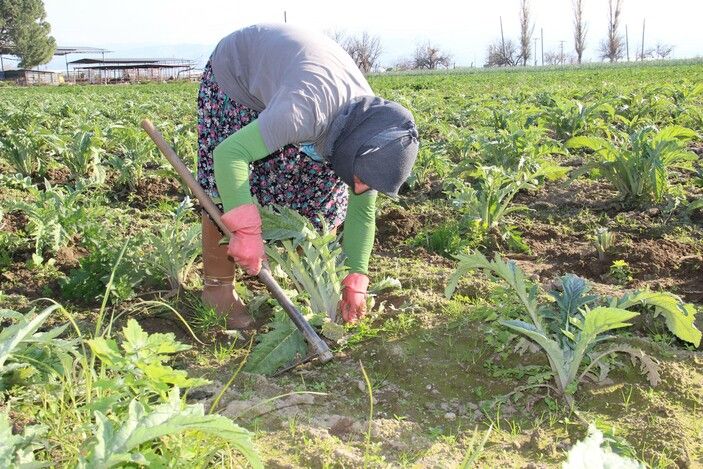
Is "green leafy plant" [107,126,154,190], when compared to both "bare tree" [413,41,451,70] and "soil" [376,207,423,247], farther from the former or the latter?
"bare tree" [413,41,451,70]

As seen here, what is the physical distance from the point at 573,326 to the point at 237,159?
1380 millimetres

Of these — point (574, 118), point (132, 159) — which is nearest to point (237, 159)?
point (132, 159)

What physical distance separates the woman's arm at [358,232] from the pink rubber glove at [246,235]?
0.51 metres

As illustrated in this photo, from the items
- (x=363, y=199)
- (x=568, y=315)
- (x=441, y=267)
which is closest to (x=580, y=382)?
(x=568, y=315)

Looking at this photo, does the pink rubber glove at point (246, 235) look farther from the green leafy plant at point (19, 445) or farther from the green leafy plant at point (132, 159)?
the green leafy plant at point (132, 159)

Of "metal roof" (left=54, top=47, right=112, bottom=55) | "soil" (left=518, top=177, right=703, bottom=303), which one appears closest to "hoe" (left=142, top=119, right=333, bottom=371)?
"soil" (left=518, top=177, right=703, bottom=303)

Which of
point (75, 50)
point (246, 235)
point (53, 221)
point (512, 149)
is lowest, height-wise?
point (53, 221)

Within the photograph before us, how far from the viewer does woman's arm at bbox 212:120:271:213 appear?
8.36ft

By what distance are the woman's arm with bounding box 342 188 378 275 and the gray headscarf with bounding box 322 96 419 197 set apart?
0.49 metres

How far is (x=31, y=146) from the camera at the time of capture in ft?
20.5

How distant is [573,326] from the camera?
2672 mm

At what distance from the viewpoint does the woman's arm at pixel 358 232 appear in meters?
3.20

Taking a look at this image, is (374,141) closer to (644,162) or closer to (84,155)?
(644,162)

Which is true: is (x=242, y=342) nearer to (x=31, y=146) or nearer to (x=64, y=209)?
(x=64, y=209)
